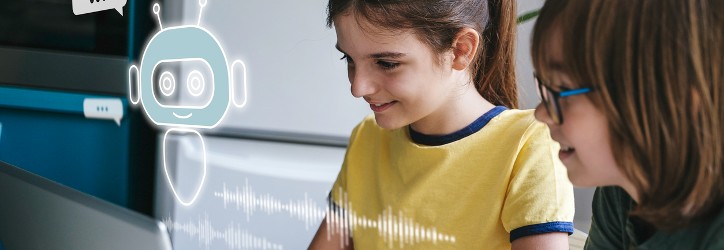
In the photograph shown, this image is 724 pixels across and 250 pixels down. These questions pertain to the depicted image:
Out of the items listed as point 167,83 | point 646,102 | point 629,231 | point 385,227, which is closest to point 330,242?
point 385,227

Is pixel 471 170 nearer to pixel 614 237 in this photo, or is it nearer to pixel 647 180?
pixel 614 237

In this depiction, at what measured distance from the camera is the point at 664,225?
26.9 inches

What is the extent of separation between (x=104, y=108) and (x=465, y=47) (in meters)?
1.20

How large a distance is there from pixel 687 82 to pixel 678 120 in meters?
0.03

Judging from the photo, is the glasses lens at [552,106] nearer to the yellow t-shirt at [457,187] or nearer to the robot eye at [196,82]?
the yellow t-shirt at [457,187]

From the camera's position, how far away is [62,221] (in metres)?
0.65

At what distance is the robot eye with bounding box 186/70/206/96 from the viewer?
1887 mm

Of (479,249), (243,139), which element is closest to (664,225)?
(479,249)

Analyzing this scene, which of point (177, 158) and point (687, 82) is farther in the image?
point (177, 158)

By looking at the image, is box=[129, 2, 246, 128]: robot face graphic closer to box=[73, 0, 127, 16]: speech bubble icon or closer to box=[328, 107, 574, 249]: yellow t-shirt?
box=[73, 0, 127, 16]: speech bubble icon

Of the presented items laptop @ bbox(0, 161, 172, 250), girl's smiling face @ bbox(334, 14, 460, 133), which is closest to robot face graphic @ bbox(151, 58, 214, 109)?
girl's smiling face @ bbox(334, 14, 460, 133)

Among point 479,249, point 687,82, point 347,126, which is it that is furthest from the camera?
point 347,126

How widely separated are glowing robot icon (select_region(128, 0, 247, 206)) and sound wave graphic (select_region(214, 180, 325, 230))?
8 cm

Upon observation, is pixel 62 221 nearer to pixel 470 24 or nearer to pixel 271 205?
pixel 470 24
